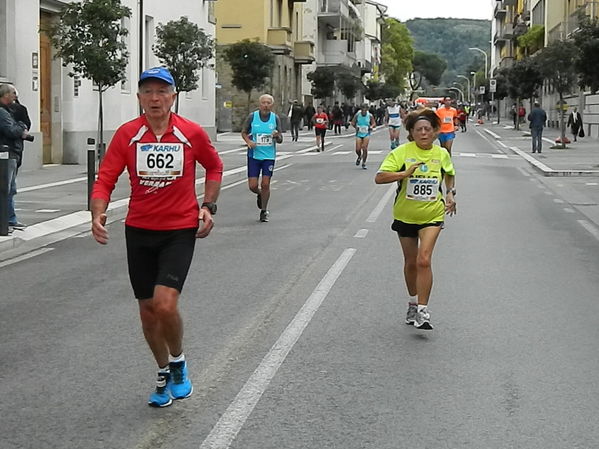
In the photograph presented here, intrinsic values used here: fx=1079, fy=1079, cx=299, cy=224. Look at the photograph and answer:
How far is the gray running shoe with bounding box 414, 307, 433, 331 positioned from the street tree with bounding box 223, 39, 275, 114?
40958 millimetres

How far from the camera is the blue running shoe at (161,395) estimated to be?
5832 millimetres

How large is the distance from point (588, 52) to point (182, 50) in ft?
37.4

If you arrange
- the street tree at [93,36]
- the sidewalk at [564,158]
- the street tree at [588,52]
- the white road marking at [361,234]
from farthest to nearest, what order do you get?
the street tree at [588,52], the sidewalk at [564,158], the street tree at [93,36], the white road marking at [361,234]

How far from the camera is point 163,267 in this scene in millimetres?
5738

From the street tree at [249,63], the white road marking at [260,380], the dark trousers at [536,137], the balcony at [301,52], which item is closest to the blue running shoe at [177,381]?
the white road marking at [260,380]

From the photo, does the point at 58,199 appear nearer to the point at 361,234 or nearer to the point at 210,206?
the point at 361,234

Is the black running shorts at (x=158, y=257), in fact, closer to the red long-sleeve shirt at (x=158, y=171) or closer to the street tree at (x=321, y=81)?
the red long-sleeve shirt at (x=158, y=171)

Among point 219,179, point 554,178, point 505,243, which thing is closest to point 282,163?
point 554,178

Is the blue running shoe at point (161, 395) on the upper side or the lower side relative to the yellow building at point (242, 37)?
lower

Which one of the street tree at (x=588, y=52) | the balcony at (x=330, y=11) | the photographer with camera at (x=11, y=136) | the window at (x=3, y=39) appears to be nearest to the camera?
the photographer with camera at (x=11, y=136)

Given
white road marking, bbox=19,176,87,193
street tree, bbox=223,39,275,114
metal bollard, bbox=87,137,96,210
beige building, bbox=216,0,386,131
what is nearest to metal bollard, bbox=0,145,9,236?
metal bollard, bbox=87,137,96,210

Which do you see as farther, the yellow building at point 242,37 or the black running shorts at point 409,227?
the yellow building at point 242,37

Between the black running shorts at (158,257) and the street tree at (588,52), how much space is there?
83.5ft

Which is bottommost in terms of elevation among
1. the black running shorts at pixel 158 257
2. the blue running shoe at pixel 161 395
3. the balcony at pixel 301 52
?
the blue running shoe at pixel 161 395
